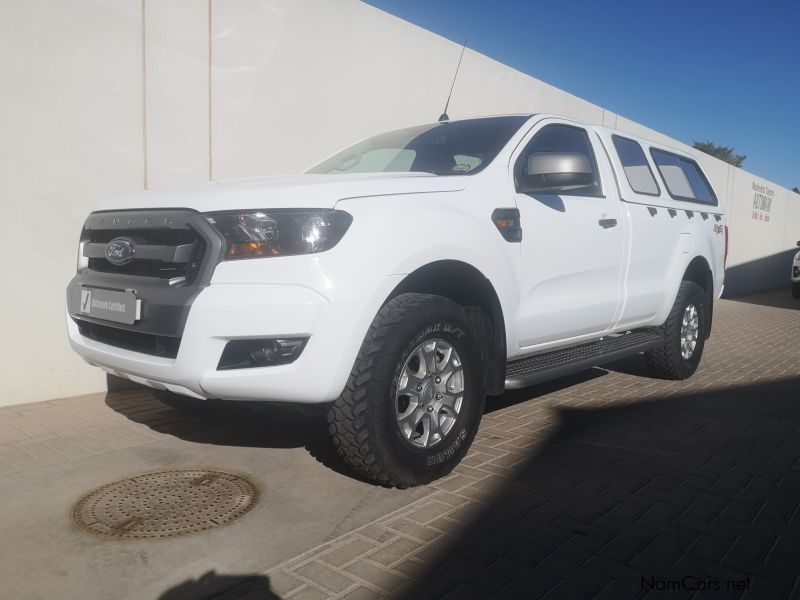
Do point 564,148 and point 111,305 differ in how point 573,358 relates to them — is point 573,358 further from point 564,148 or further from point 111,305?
point 111,305

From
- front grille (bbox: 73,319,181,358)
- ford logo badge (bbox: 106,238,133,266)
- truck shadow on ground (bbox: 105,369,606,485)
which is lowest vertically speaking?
truck shadow on ground (bbox: 105,369,606,485)

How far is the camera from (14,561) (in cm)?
251

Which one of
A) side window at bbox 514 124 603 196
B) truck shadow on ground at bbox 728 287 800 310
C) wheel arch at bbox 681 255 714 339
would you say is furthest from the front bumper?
truck shadow on ground at bbox 728 287 800 310

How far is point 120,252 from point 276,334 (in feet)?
3.22

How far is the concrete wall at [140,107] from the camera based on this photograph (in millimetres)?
4543

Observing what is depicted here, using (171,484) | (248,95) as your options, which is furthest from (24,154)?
(171,484)

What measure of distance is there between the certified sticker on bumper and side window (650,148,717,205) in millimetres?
4276

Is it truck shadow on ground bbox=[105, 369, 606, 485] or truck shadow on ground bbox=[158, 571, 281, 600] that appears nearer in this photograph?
truck shadow on ground bbox=[158, 571, 281, 600]

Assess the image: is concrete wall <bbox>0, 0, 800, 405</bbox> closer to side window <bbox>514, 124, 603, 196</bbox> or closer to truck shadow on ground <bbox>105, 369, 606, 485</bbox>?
truck shadow on ground <bbox>105, 369, 606, 485</bbox>

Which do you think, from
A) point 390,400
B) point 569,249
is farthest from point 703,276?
point 390,400

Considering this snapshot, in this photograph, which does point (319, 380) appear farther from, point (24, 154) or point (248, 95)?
point (248, 95)

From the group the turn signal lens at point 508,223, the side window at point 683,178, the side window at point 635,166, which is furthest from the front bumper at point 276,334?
the side window at point 683,178

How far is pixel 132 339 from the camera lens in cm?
306

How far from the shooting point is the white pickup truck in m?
2.71
